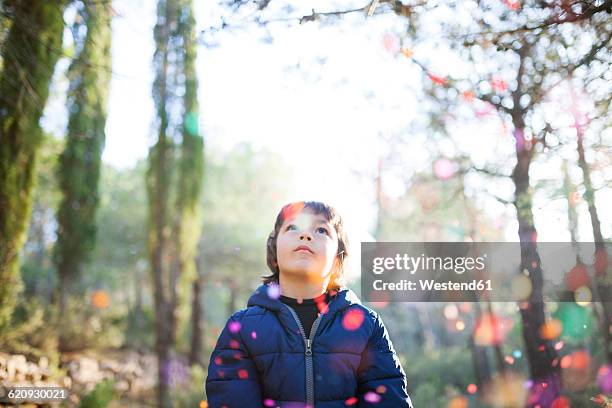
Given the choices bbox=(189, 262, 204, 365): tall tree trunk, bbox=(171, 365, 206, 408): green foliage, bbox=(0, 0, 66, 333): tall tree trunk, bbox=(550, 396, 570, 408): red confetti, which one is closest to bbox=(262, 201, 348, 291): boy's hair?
bbox=(550, 396, 570, 408): red confetti

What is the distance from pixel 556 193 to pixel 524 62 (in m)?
1.21

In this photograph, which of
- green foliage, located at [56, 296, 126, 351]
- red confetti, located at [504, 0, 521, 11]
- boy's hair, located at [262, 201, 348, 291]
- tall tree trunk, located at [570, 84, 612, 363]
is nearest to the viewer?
boy's hair, located at [262, 201, 348, 291]

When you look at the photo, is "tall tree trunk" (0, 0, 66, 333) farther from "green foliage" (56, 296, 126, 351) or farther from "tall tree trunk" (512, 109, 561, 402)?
"green foliage" (56, 296, 126, 351)

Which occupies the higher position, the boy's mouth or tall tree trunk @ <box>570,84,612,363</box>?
tall tree trunk @ <box>570,84,612,363</box>

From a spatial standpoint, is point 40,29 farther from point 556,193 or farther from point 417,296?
point 556,193

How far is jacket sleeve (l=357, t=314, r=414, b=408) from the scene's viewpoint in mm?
1717

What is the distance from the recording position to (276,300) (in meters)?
1.84

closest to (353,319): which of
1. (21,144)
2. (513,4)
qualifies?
(513,4)

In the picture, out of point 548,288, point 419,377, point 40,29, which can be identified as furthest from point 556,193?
point 419,377

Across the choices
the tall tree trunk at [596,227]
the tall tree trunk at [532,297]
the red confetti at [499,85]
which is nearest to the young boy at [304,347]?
the tall tree trunk at [532,297]

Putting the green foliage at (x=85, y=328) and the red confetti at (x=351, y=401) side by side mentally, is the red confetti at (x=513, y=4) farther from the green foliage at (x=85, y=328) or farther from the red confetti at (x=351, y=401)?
the green foliage at (x=85, y=328)

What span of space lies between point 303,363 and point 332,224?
553mm

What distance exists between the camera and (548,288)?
5.01m

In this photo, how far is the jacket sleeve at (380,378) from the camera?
172 cm
